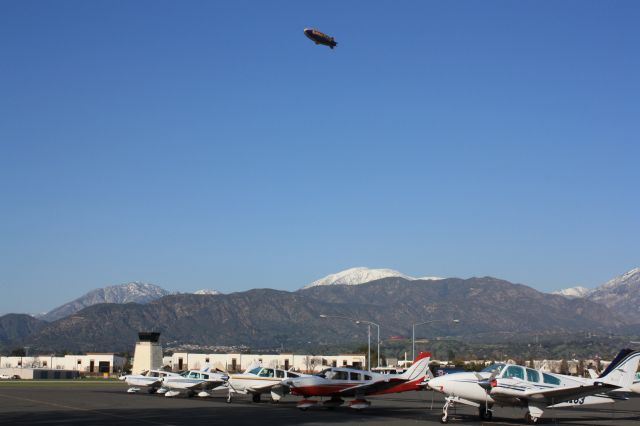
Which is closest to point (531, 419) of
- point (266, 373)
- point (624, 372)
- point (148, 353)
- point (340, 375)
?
point (624, 372)

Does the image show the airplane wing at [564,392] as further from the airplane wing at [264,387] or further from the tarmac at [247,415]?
the airplane wing at [264,387]


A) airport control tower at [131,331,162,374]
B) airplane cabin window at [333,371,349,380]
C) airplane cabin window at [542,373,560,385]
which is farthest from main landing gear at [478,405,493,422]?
airport control tower at [131,331,162,374]

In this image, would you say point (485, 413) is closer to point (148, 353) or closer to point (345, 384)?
point (345, 384)

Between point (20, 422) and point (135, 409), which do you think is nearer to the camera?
point (20, 422)

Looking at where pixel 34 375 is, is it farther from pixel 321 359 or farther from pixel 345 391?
pixel 345 391

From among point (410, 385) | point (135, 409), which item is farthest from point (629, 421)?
point (135, 409)

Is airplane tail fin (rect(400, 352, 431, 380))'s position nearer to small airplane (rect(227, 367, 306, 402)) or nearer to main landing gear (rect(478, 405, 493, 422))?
small airplane (rect(227, 367, 306, 402))
